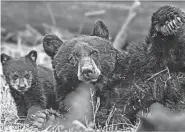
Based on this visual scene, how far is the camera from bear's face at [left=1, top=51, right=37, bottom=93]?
646cm

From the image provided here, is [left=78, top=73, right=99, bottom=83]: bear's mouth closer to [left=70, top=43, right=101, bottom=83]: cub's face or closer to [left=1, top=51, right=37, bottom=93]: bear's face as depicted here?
[left=70, top=43, right=101, bottom=83]: cub's face

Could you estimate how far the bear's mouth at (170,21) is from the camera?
4906 mm

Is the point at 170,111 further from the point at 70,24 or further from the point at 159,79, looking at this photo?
the point at 70,24

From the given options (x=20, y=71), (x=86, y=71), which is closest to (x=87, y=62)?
(x=86, y=71)

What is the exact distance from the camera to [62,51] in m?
5.88

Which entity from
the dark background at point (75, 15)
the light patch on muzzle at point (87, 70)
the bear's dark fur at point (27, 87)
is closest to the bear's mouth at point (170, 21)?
the light patch on muzzle at point (87, 70)

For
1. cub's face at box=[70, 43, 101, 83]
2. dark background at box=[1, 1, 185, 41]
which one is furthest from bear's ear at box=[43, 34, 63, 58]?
dark background at box=[1, 1, 185, 41]

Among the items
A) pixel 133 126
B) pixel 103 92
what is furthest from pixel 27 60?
pixel 133 126

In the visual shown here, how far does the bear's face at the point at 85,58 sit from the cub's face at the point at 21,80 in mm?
715

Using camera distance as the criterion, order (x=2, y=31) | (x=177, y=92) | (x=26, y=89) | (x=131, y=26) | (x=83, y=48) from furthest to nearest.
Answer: (x=2, y=31) < (x=131, y=26) < (x=26, y=89) < (x=83, y=48) < (x=177, y=92)

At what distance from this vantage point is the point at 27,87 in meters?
6.47

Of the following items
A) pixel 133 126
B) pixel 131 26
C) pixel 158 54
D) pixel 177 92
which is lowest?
pixel 133 126

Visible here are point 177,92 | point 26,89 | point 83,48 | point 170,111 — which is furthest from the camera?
point 26,89

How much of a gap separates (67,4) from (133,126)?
7.52 m
